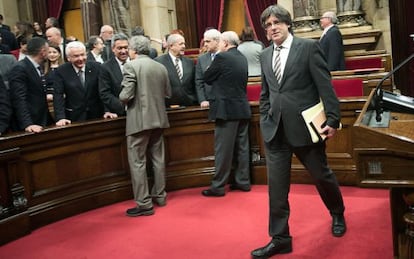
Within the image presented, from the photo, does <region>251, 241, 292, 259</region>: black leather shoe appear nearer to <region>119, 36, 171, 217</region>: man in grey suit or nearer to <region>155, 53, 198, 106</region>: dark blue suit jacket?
<region>119, 36, 171, 217</region>: man in grey suit

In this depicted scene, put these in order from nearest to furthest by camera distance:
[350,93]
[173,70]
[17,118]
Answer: [17,118] < [173,70] < [350,93]

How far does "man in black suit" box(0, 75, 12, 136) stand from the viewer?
4277 millimetres

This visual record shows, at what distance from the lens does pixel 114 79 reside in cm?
491

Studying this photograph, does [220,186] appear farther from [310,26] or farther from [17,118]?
[310,26]

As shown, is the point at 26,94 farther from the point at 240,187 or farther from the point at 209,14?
the point at 209,14

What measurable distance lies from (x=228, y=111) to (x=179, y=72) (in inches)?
35.3

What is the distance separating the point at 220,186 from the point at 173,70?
127 centimetres

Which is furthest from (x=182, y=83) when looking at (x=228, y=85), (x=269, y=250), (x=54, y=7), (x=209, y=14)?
(x=54, y=7)

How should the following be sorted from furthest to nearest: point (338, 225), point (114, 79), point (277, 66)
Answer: point (114, 79) → point (338, 225) → point (277, 66)

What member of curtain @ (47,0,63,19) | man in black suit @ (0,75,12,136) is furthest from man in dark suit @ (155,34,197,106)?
curtain @ (47,0,63,19)

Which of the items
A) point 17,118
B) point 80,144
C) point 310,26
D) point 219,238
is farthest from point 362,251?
point 310,26

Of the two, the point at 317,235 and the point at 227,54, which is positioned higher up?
the point at 227,54

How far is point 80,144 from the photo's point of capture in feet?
15.6

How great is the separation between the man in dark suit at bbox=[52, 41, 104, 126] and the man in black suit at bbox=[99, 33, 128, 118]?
10cm
